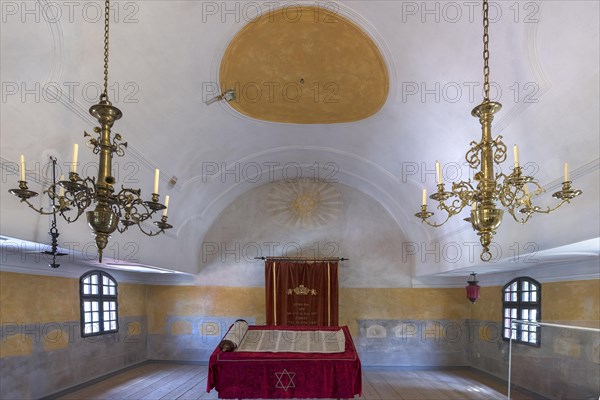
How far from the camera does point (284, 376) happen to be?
17.0ft

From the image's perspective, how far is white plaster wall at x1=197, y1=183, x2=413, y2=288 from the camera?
10.8 m

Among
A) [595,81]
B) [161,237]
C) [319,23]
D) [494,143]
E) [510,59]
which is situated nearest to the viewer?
[494,143]

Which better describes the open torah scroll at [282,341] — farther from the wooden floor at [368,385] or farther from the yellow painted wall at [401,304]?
the yellow painted wall at [401,304]

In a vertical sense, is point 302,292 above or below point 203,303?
above

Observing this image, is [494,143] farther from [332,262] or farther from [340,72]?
[332,262]

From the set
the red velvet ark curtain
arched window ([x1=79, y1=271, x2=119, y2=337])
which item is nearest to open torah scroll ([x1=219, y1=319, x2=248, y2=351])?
the red velvet ark curtain

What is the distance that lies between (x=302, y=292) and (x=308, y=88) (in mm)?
5686

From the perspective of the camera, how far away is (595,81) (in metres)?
3.59

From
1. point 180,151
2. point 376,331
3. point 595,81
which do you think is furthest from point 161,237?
point 595,81

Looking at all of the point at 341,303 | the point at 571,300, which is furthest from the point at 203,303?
the point at 571,300

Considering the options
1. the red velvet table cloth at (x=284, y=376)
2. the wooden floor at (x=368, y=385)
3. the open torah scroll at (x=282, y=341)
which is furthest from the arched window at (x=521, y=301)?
the red velvet table cloth at (x=284, y=376)

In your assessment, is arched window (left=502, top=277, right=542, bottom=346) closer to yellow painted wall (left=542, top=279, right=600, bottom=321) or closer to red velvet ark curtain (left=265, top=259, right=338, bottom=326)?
yellow painted wall (left=542, top=279, right=600, bottom=321)

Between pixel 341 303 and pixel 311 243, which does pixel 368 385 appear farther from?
pixel 311 243

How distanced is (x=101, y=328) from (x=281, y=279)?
4412mm
